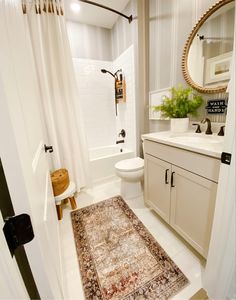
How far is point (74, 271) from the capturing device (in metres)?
1.13

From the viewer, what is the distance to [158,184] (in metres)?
1.43

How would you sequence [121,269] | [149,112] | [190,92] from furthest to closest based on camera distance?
1. [149,112]
2. [190,92]
3. [121,269]

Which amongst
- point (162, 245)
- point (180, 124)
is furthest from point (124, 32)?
point (162, 245)

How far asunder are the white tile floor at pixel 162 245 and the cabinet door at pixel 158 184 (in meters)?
0.16

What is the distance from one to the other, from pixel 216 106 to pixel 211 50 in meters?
0.51

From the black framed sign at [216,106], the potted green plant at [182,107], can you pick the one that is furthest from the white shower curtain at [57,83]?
the black framed sign at [216,106]

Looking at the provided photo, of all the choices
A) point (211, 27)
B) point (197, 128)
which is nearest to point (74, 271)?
point (197, 128)

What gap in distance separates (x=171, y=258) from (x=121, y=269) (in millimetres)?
413

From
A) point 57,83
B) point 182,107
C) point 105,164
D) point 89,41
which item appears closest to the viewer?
point 182,107

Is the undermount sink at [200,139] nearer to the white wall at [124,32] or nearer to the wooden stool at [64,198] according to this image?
the wooden stool at [64,198]

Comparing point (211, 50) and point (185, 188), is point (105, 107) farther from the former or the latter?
point (185, 188)

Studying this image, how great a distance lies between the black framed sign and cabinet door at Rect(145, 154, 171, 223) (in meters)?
0.63

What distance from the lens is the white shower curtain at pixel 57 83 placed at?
160cm

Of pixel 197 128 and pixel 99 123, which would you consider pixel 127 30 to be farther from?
pixel 197 128
